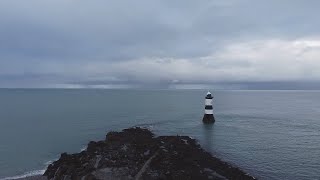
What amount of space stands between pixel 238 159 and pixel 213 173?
406 inches

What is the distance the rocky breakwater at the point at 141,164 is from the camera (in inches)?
1323

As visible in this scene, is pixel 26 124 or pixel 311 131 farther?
pixel 26 124

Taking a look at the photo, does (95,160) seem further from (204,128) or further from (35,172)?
(204,128)

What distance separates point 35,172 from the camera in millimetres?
41250

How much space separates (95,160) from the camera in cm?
3788

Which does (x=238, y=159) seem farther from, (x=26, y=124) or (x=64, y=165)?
(x=26, y=124)

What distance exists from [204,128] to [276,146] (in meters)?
20.9

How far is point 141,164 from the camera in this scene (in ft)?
119

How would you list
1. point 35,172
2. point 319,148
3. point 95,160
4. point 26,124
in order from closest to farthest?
point 95,160, point 35,172, point 319,148, point 26,124

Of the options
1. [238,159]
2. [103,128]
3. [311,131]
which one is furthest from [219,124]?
[238,159]

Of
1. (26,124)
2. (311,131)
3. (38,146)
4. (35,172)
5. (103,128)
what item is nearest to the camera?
(35,172)

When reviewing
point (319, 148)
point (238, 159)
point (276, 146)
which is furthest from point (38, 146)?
point (319, 148)

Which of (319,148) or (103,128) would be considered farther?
→ (103,128)

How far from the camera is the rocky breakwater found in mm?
33594
